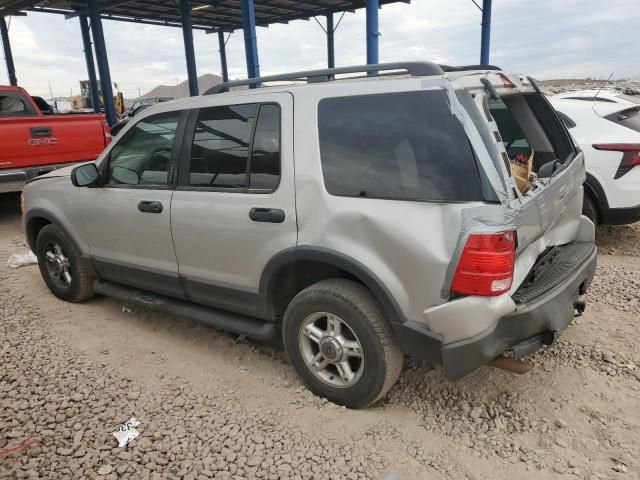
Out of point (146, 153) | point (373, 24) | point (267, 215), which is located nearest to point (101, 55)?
point (373, 24)

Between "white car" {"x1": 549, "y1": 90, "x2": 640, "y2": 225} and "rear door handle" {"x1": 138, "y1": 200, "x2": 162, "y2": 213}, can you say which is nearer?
"rear door handle" {"x1": 138, "y1": 200, "x2": 162, "y2": 213}

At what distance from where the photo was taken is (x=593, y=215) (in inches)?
205

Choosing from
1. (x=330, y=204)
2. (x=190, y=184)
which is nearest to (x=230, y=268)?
(x=190, y=184)

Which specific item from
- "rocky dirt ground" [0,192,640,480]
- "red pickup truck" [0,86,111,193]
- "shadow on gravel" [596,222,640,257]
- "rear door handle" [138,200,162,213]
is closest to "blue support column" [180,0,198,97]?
"red pickup truck" [0,86,111,193]

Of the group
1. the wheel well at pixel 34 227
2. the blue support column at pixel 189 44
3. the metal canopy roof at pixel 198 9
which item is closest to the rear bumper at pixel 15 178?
the wheel well at pixel 34 227

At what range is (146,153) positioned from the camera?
141 inches

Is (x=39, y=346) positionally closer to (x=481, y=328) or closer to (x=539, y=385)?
(x=481, y=328)

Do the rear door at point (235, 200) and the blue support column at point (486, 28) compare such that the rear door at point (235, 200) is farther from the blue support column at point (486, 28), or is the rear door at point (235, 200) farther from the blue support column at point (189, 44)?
the blue support column at point (486, 28)

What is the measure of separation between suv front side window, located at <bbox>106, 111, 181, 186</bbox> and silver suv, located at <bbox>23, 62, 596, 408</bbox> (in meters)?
0.01

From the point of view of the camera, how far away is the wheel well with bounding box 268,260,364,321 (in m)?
2.85

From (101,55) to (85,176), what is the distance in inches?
566

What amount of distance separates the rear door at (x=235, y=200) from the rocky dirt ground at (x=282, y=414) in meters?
0.54

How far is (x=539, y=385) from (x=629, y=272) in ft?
8.04

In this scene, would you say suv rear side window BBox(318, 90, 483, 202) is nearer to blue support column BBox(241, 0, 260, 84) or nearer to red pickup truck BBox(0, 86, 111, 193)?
red pickup truck BBox(0, 86, 111, 193)
